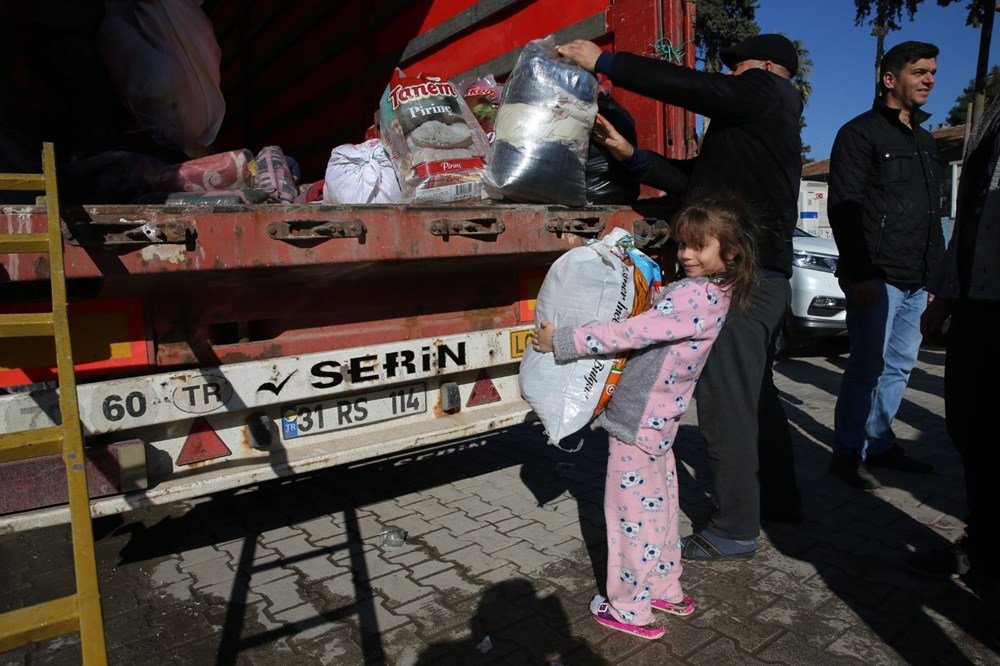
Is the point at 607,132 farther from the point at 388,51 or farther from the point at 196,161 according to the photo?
the point at 388,51

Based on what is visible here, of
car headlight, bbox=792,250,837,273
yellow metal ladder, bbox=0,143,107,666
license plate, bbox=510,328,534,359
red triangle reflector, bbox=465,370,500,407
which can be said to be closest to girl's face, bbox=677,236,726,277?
license plate, bbox=510,328,534,359

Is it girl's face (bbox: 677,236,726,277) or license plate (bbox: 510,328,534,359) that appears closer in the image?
girl's face (bbox: 677,236,726,277)

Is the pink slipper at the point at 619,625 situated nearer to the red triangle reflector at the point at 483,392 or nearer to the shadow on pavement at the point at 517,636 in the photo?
the shadow on pavement at the point at 517,636

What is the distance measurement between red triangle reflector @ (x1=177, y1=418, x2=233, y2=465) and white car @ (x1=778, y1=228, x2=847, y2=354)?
19.0 ft

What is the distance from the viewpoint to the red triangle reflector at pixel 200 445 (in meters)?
2.28

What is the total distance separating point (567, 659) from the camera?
6.73ft

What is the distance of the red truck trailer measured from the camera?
197 centimetres

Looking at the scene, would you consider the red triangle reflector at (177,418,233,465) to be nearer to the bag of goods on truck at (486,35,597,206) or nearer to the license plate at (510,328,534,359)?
the license plate at (510,328,534,359)

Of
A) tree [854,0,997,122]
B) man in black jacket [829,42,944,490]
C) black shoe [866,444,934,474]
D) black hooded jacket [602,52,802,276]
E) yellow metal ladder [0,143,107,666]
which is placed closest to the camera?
yellow metal ladder [0,143,107,666]

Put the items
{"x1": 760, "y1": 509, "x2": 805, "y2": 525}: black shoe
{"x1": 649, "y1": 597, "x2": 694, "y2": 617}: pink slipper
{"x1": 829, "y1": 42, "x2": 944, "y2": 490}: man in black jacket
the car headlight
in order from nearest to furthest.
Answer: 1. {"x1": 649, "y1": 597, "x2": 694, "y2": 617}: pink slipper
2. {"x1": 760, "y1": 509, "x2": 805, "y2": 525}: black shoe
3. {"x1": 829, "y1": 42, "x2": 944, "y2": 490}: man in black jacket
4. the car headlight

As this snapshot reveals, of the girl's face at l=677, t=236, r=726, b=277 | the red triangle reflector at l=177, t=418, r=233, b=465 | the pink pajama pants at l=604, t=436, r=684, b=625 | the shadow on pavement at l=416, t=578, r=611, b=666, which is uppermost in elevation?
the girl's face at l=677, t=236, r=726, b=277

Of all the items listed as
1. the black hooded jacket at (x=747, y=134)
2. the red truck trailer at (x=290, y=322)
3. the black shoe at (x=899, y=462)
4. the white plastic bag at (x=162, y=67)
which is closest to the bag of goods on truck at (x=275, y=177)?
the white plastic bag at (x=162, y=67)

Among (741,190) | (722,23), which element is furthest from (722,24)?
(741,190)

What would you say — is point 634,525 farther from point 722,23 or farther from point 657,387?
point 722,23
